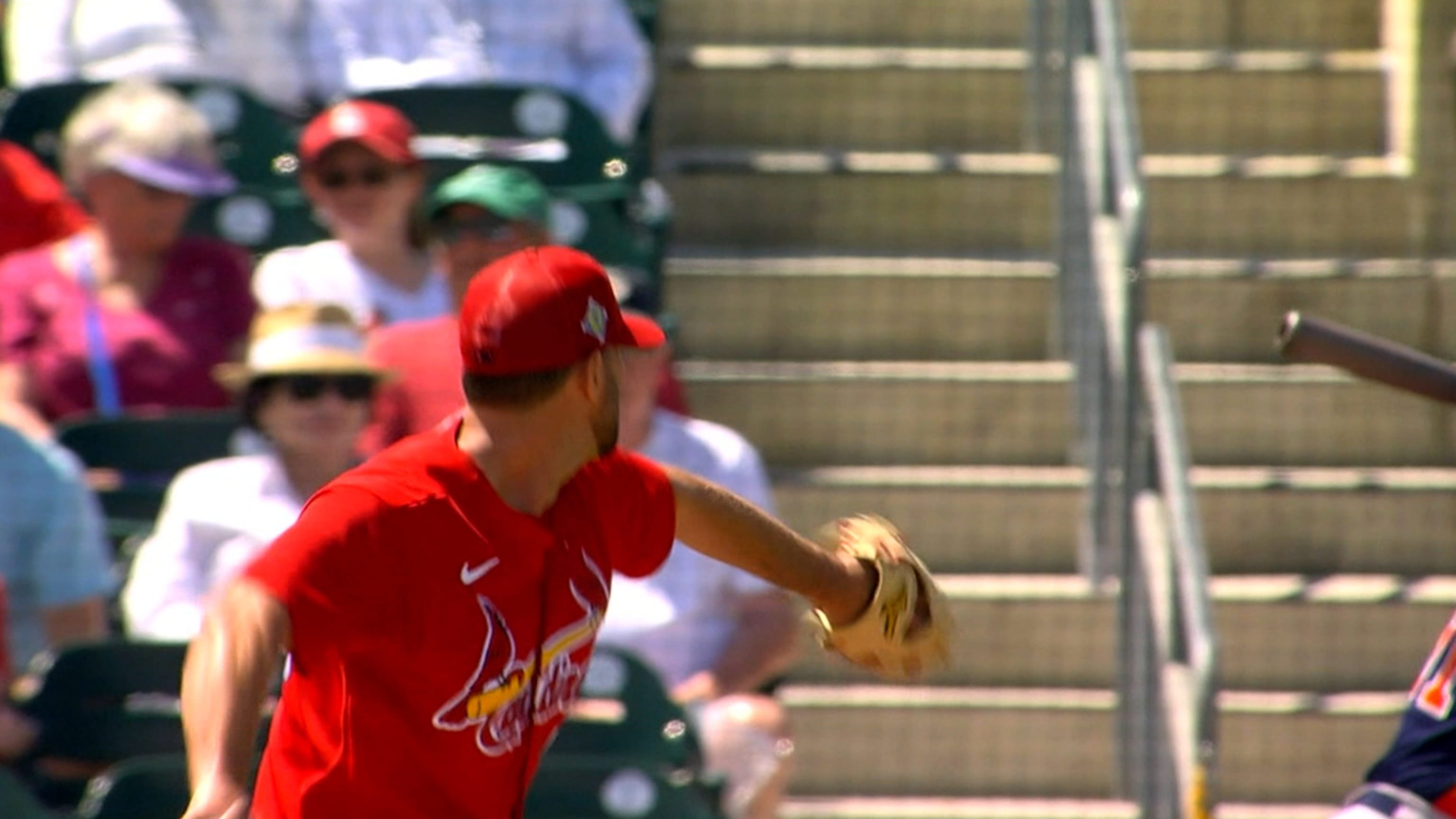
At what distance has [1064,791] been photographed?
19.2 feet

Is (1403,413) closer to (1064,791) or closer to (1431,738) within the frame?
(1064,791)

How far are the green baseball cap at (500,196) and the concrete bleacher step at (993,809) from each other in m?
1.48

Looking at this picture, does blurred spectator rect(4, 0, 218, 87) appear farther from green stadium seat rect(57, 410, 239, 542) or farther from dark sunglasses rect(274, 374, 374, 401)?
dark sunglasses rect(274, 374, 374, 401)

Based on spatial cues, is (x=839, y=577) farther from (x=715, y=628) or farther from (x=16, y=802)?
(x=715, y=628)

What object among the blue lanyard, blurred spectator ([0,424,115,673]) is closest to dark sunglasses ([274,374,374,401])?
blurred spectator ([0,424,115,673])

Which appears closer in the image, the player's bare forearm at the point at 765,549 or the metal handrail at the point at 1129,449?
the player's bare forearm at the point at 765,549

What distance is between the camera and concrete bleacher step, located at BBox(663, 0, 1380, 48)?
7.41 meters

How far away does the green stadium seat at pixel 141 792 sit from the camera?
452 cm

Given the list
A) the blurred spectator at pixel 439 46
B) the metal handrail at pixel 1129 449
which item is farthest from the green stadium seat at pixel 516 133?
the metal handrail at pixel 1129 449

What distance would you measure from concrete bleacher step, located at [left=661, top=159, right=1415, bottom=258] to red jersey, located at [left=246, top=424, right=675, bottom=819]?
3951mm

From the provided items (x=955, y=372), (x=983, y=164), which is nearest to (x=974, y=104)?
(x=983, y=164)

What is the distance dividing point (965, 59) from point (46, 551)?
3.44 meters

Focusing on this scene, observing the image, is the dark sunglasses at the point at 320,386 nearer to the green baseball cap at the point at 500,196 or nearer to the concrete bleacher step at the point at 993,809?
the green baseball cap at the point at 500,196

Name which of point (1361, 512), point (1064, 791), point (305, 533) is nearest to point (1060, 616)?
point (1064, 791)
